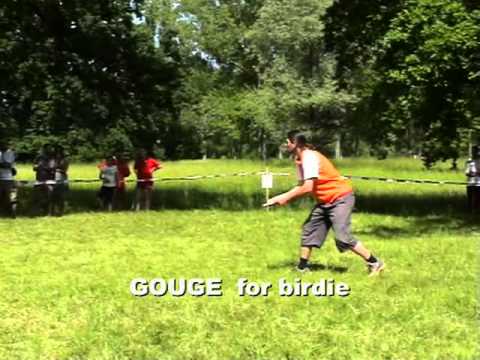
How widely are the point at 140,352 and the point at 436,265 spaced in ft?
A: 17.9

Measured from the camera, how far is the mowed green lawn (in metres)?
6.05

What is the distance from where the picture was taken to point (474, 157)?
1859 centimetres

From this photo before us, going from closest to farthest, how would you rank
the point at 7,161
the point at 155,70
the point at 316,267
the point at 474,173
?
the point at 316,267
the point at 7,161
the point at 474,173
the point at 155,70

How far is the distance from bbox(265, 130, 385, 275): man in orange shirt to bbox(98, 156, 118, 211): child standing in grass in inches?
437

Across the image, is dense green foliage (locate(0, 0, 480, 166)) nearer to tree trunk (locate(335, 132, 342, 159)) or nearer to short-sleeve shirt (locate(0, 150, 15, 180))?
short-sleeve shirt (locate(0, 150, 15, 180))

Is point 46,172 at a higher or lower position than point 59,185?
higher

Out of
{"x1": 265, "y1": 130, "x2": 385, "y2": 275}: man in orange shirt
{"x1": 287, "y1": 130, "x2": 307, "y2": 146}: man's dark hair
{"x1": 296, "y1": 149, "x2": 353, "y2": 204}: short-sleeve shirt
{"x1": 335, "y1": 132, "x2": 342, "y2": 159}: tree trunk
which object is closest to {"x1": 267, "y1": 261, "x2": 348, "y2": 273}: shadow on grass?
{"x1": 265, "y1": 130, "x2": 385, "y2": 275}: man in orange shirt

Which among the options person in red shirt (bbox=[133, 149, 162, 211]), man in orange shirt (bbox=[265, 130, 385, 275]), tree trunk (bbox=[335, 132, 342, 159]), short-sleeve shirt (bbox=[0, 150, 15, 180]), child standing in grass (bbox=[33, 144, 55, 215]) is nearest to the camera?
man in orange shirt (bbox=[265, 130, 385, 275])

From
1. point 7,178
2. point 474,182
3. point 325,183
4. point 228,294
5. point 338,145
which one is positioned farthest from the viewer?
point 338,145

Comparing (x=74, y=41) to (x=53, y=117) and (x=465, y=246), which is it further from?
(x=465, y=246)

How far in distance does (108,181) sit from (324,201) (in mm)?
11364

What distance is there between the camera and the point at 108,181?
19.5m

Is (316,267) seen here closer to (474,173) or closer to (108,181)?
(474,173)

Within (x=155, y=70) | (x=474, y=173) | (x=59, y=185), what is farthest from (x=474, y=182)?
(x=59, y=185)
